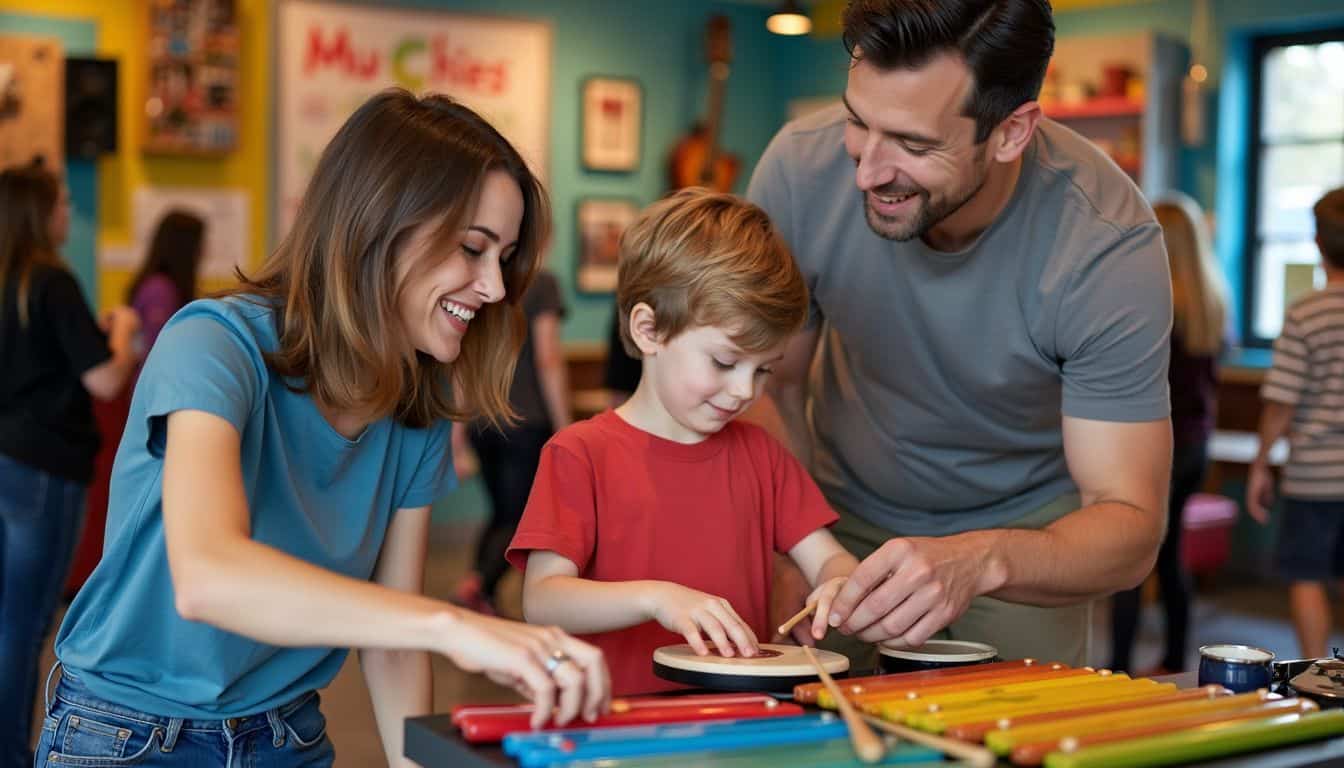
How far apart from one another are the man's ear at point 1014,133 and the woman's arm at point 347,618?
1.09 metres

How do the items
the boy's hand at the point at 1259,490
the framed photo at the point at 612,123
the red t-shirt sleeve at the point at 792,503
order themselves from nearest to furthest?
the red t-shirt sleeve at the point at 792,503 < the boy's hand at the point at 1259,490 < the framed photo at the point at 612,123

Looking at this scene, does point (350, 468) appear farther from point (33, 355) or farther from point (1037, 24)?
point (33, 355)

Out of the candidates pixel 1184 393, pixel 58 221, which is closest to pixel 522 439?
pixel 58 221

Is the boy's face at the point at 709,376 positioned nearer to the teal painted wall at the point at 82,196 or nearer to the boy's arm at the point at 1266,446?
the boy's arm at the point at 1266,446

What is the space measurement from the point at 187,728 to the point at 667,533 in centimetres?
65

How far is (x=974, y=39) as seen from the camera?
2.00m

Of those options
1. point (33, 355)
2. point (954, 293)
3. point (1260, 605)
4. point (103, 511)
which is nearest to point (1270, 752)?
point (954, 293)

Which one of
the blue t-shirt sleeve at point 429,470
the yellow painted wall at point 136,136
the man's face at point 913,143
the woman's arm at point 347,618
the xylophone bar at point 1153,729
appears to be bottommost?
the xylophone bar at point 1153,729

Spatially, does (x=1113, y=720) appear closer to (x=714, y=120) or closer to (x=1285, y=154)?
Result: (x=1285, y=154)

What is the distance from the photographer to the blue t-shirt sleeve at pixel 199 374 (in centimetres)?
151

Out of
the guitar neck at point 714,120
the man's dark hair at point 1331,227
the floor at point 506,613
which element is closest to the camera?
the floor at point 506,613

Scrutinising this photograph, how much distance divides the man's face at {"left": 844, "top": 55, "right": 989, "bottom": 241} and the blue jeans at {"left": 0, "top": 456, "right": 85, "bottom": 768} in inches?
97.3

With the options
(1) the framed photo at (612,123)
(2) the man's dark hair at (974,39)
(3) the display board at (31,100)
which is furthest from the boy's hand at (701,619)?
(1) the framed photo at (612,123)

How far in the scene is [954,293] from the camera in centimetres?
221
